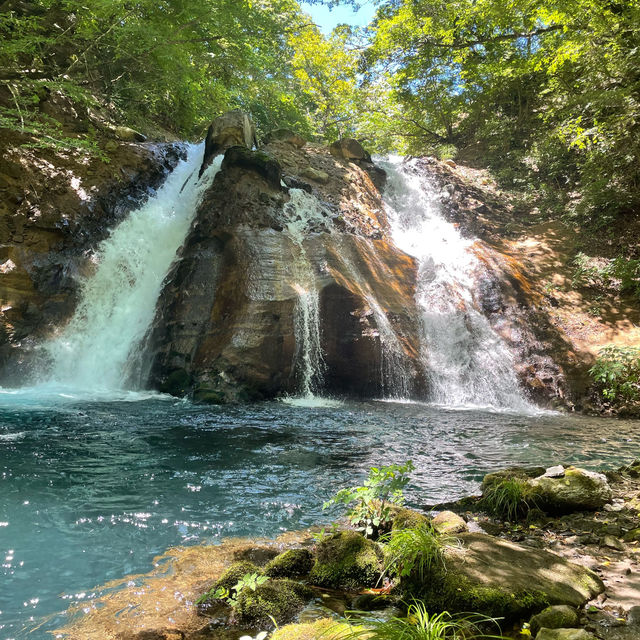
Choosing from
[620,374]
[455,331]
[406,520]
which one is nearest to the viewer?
[406,520]

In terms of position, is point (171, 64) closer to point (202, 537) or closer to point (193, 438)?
point (193, 438)

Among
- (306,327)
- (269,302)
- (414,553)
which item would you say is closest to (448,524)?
(414,553)

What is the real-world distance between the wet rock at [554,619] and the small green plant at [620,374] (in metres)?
9.90

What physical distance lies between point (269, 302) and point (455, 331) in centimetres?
569

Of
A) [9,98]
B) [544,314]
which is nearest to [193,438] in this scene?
[544,314]

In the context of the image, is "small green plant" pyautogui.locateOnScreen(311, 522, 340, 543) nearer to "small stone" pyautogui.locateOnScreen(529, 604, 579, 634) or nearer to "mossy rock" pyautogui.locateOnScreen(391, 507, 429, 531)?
"mossy rock" pyautogui.locateOnScreen(391, 507, 429, 531)

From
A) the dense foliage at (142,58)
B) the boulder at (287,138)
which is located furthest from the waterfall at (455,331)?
the dense foliage at (142,58)

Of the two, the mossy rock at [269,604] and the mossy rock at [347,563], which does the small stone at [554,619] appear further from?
the mossy rock at [269,604]

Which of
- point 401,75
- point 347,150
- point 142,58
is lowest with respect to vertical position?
point 347,150

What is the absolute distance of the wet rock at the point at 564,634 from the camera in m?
1.93

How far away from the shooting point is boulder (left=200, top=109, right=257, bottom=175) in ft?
52.0

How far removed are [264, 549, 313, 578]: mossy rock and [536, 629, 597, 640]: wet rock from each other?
1560mm

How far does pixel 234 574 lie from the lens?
9.41 ft

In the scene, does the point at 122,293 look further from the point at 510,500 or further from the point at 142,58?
the point at 510,500
